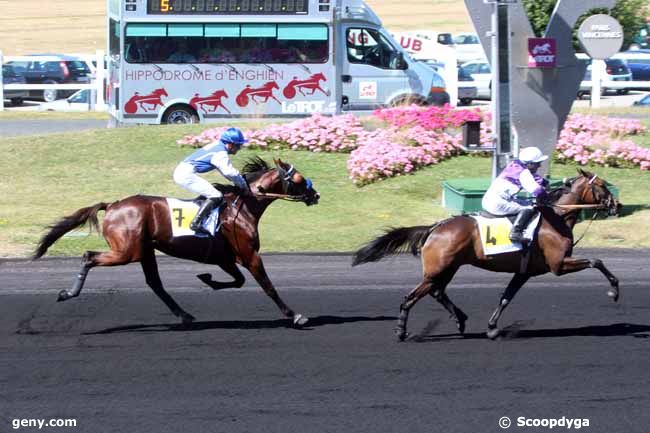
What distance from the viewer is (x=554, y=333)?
1025 centimetres

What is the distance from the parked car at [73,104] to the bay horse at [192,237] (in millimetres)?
24690

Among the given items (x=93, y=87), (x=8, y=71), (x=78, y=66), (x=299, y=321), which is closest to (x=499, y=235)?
(x=299, y=321)

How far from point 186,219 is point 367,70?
15680 mm

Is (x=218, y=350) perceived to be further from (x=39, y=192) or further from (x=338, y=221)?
(x=39, y=192)

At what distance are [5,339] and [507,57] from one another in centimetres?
914

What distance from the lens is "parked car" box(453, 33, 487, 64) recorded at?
4809 cm

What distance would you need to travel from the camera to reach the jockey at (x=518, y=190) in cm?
982

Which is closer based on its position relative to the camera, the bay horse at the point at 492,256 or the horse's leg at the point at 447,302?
the bay horse at the point at 492,256

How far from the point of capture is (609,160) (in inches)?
766

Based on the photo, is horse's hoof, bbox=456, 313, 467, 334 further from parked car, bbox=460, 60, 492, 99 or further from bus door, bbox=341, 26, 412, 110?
parked car, bbox=460, 60, 492, 99

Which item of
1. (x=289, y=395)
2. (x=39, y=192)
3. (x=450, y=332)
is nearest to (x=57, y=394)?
(x=289, y=395)

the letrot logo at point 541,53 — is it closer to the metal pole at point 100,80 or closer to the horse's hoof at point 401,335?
the horse's hoof at point 401,335

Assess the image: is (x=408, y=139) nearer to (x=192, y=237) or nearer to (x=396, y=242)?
(x=396, y=242)
